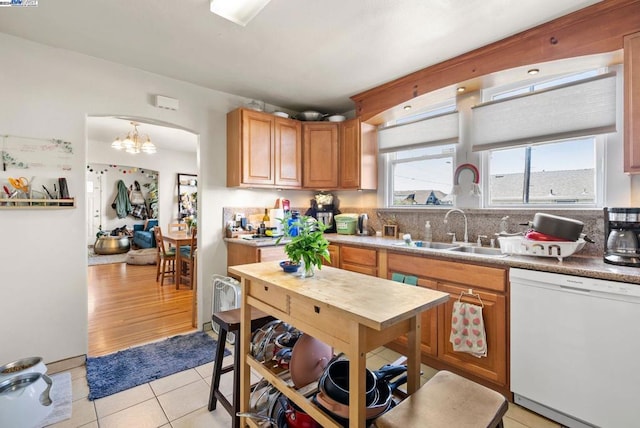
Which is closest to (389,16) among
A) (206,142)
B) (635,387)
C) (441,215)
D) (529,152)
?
(529,152)

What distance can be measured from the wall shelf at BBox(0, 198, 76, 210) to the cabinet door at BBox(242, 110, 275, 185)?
152 centimetres

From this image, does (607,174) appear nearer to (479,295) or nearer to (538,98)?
(538,98)

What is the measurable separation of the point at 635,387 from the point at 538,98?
2.04 metres

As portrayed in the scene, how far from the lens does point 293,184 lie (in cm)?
371

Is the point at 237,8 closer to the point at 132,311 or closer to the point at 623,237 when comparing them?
the point at 623,237

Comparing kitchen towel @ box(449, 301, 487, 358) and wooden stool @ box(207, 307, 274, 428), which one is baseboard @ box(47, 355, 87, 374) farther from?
kitchen towel @ box(449, 301, 487, 358)

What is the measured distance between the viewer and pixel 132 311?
12.1ft

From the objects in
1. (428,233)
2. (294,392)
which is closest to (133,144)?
(428,233)

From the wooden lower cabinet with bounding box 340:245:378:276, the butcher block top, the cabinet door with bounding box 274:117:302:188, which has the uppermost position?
the cabinet door with bounding box 274:117:302:188

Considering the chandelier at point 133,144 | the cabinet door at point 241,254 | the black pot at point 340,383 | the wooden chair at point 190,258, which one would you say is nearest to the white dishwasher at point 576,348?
the black pot at point 340,383

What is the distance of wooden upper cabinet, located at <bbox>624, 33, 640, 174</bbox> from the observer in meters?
1.83

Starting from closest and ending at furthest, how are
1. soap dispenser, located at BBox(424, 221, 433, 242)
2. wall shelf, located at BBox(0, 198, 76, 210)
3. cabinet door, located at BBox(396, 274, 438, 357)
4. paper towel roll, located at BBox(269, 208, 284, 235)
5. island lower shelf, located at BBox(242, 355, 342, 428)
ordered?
1. island lower shelf, located at BBox(242, 355, 342, 428)
2. wall shelf, located at BBox(0, 198, 76, 210)
3. cabinet door, located at BBox(396, 274, 438, 357)
4. soap dispenser, located at BBox(424, 221, 433, 242)
5. paper towel roll, located at BBox(269, 208, 284, 235)

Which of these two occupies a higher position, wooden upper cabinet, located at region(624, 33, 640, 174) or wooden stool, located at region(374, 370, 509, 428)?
wooden upper cabinet, located at region(624, 33, 640, 174)

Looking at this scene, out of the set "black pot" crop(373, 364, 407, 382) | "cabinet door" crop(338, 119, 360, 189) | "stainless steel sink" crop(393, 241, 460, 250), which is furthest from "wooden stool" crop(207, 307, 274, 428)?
"cabinet door" crop(338, 119, 360, 189)
